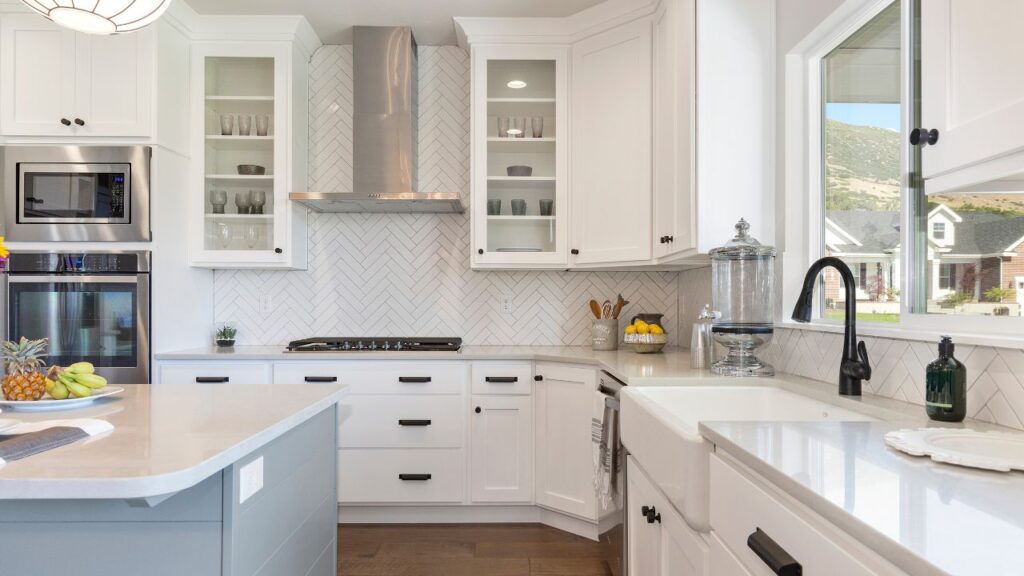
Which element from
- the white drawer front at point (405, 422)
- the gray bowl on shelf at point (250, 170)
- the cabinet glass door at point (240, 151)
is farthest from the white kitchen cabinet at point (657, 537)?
the gray bowl on shelf at point (250, 170)

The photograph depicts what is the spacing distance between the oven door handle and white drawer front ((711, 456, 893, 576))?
2977 millimetres

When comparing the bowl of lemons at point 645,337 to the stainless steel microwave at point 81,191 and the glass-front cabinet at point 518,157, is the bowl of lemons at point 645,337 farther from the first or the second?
the stainless steel microwave at point 81,191

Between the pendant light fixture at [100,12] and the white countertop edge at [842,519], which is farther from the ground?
the pendant light fixture at [100,12]

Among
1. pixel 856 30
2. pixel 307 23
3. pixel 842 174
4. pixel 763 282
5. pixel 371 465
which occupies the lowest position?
pixel 371 465

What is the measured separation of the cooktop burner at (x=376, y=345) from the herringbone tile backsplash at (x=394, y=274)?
23 cm

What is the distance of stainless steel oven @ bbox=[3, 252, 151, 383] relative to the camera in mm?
2889

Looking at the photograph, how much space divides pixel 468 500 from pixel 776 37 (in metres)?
2.62

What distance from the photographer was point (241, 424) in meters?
1.36

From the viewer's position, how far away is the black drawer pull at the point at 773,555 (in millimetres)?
790

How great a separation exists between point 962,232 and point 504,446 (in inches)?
87.9

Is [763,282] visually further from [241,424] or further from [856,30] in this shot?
[241,424]

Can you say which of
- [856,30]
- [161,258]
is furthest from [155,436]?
[856,30]

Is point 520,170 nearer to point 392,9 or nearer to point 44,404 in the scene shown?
point 392,9

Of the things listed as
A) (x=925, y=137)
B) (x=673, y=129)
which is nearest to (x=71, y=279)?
(x=673, y=129)
